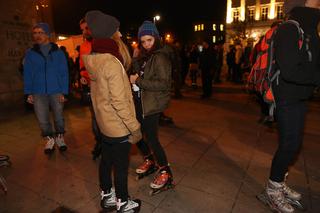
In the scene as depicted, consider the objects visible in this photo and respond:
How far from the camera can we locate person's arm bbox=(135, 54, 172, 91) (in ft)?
8.73

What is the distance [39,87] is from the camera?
3.91 metres

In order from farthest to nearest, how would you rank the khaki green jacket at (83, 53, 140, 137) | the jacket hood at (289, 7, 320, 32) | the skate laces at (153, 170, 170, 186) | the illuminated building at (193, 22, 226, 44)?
the illuminated building at (193, 22, 226, 44)
the skate laces at (153, 170, 170, 186)
the jacket hood at (289, 7, 320, 32)
the khaki green jacket at (83, 53, 140, 137)

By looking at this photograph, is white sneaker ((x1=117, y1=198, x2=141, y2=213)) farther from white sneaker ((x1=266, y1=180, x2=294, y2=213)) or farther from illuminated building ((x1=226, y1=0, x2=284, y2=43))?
illuminated building ((x1=226, y1=0, x2=284, y2=43))

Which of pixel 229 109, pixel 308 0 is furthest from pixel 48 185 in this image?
pixel 229 109

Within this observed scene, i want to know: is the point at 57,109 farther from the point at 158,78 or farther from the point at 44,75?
the point at 158,78

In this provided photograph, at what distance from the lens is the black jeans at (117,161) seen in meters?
2.34

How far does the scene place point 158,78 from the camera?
2.70m

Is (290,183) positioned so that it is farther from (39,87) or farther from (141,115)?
(39,87)

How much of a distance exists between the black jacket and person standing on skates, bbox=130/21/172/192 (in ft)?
3.80

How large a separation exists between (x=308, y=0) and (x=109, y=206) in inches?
112

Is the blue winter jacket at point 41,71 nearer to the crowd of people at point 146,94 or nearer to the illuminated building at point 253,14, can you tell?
the crowd of people at point 146,94

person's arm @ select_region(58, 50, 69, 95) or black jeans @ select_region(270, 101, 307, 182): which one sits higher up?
person's arm @ select_region(58, 50, 69, 95)

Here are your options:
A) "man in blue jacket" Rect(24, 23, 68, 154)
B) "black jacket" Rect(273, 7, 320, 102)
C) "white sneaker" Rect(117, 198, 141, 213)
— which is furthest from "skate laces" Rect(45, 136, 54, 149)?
"black jacket" Rect(273, 7, 320, 102)

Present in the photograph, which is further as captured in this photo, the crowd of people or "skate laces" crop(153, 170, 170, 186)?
"skate laces" crop(153, 170, 170, 186)
